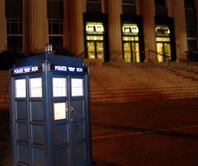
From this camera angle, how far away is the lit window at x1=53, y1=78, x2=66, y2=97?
4.43 metres

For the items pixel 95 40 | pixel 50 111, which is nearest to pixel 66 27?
pixel 95 40

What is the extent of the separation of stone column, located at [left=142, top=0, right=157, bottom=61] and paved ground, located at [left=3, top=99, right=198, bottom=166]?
22439 millimetres

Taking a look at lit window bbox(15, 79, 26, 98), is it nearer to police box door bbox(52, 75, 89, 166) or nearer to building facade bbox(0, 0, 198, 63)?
police box door bbox(52, 75, 89, 166)

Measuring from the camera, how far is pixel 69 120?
4613 millimetres

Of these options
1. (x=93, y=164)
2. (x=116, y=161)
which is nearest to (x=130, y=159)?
(x=116, y=161)

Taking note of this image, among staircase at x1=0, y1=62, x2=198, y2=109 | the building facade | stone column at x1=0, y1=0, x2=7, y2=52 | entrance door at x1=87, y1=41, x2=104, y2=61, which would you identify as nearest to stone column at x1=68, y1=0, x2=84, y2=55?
the building facade

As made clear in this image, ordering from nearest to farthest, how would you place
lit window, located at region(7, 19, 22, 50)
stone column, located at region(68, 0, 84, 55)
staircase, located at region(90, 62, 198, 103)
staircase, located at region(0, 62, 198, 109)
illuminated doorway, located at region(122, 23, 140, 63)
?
staircase, located at region(0, 62, 198, 109), staircase, located at region(90, 62, 198, 103), lit window, located at region(7, 19, 22, 50), stone column, located at region(68, 0, 84, 55), illuminated doorway, located at region(122, 23, 140, 63)

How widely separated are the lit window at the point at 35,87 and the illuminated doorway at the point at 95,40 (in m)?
27.8

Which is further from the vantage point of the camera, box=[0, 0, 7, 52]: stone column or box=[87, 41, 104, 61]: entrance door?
box=[87, 41, 104, 61]: entrance door

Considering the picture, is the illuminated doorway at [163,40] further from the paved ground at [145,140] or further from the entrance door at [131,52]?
the paved ground at [145,140]

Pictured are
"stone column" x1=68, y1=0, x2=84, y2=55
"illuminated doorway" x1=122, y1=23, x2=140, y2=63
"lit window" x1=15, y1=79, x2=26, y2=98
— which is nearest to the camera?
"lit window" x1=15, y1=79, x2=26, y2=98

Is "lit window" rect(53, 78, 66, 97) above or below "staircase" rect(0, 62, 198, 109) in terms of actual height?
below

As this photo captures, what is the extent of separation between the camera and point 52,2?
32.2m

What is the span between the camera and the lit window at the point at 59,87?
14.5 ft
